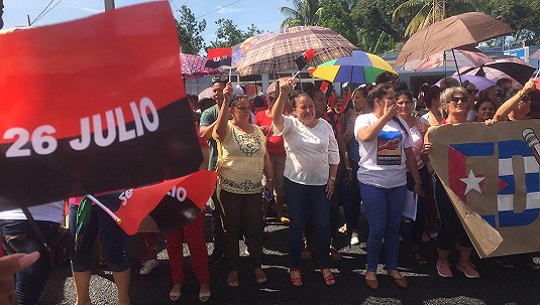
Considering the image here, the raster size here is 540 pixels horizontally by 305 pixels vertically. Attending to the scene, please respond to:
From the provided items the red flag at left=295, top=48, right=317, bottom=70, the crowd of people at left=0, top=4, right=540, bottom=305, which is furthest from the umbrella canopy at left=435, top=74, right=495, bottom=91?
the red flag at left=295, top=48, right=317, bottom=70

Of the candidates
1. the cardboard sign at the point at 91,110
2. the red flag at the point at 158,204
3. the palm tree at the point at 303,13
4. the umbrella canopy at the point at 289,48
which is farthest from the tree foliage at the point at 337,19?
the cardboard sign at the point at 91,110

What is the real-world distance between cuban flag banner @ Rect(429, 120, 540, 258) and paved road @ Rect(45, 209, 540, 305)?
1.22 feet

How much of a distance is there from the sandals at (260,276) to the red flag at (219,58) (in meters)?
2.79

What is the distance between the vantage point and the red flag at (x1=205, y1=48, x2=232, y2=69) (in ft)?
17.9

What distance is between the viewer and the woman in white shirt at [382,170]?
342 cm

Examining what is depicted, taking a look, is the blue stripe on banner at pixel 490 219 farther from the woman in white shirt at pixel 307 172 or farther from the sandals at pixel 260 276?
the sandals at pixel 260 276

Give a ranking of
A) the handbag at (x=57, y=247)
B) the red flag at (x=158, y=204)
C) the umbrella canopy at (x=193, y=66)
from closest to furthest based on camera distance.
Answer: the red flag at (x=158, y=204)
the handbag at (x=57, y=247)
the umbrella canopy at (x=193, y=66)

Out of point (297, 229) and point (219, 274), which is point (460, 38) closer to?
point (297, 229)

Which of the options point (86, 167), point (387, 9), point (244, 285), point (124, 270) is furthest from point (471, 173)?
point (387, 9)

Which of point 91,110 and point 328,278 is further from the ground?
point 91,110

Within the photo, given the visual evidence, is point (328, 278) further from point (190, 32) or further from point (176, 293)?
point (190, 32)

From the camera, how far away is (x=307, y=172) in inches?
139

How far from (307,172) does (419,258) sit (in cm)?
153

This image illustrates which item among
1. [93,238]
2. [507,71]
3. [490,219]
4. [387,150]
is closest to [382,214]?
[387,150]
